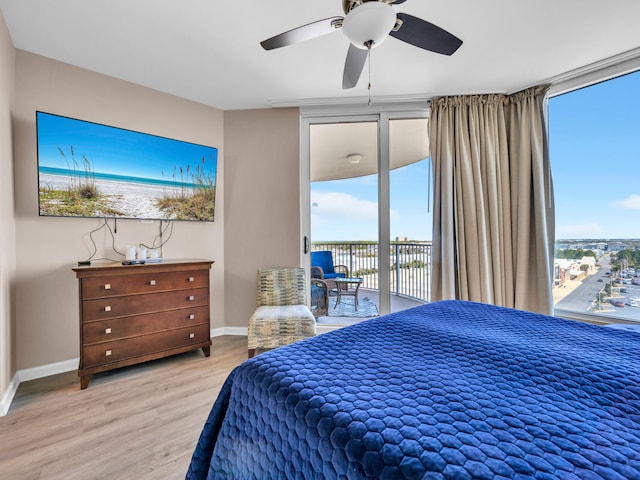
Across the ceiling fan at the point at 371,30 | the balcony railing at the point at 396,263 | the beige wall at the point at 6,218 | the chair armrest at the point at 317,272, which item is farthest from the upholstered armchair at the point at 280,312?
the ceiling fan at the point at 371,30

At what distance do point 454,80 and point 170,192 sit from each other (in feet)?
9.80

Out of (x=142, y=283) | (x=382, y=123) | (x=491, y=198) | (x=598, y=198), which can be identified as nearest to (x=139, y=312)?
(x=142, y=283)

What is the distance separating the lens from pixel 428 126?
10.4ft

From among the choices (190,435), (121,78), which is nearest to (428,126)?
(121,78)

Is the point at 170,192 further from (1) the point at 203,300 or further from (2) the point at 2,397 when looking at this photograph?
(2) the point at 2,397

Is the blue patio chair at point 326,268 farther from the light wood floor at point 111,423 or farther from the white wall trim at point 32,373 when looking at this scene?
the white wall trim at point 32,373

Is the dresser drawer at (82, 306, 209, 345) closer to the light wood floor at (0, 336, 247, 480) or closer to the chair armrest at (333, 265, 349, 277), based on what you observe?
the light wood floor at (0, 336, 247, 480)

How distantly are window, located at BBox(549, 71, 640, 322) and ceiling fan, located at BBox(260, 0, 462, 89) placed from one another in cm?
212

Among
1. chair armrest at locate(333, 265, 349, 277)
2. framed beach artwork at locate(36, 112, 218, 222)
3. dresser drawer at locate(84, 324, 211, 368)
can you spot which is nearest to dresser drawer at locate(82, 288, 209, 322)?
dresser drawer at locate(84, 324, 211, 368)

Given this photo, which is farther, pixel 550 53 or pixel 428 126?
pixel 428 126

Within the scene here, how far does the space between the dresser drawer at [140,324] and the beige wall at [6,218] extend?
0.45 metres

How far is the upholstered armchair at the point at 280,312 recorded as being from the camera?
2.57 meters

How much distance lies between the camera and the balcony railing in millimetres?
3309

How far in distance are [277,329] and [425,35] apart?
236 centimetres
